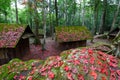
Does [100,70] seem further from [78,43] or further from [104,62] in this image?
[78,43]

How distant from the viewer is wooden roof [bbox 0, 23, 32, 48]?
11.7 metres

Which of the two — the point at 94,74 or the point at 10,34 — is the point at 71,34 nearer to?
the point at 10,34

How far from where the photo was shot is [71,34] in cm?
1747

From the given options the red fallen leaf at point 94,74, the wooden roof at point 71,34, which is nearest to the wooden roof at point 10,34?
the wooden roof at point 71,34

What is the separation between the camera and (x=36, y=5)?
16891 mm

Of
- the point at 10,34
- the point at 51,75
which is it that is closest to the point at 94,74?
the point at 51,75

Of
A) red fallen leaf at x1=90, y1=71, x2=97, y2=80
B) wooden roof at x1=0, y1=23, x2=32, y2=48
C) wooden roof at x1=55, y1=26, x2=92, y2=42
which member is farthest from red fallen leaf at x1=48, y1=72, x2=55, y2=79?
wooden roof at x1=55, y1=26, x2=92, y2=42

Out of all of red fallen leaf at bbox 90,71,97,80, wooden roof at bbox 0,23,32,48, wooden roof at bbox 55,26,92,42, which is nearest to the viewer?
red fallen leaf at bbox 90,71,97,80

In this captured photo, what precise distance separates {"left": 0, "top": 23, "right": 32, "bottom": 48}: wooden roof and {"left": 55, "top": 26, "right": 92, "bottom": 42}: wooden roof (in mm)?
4958

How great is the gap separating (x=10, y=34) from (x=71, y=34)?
7853 millimetres

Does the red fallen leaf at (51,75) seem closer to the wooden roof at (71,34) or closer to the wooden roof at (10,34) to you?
the wooden roof at (10,34)

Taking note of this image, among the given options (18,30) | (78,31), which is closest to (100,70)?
(18,30)

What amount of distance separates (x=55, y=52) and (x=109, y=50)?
38.4 feet

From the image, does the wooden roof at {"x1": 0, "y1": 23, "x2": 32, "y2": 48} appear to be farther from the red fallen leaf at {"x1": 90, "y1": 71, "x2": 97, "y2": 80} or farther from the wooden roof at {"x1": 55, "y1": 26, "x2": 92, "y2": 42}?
the red fallen leaf at {"x1": 90, "y1": 71, "x2": 97, "y2": 80}
